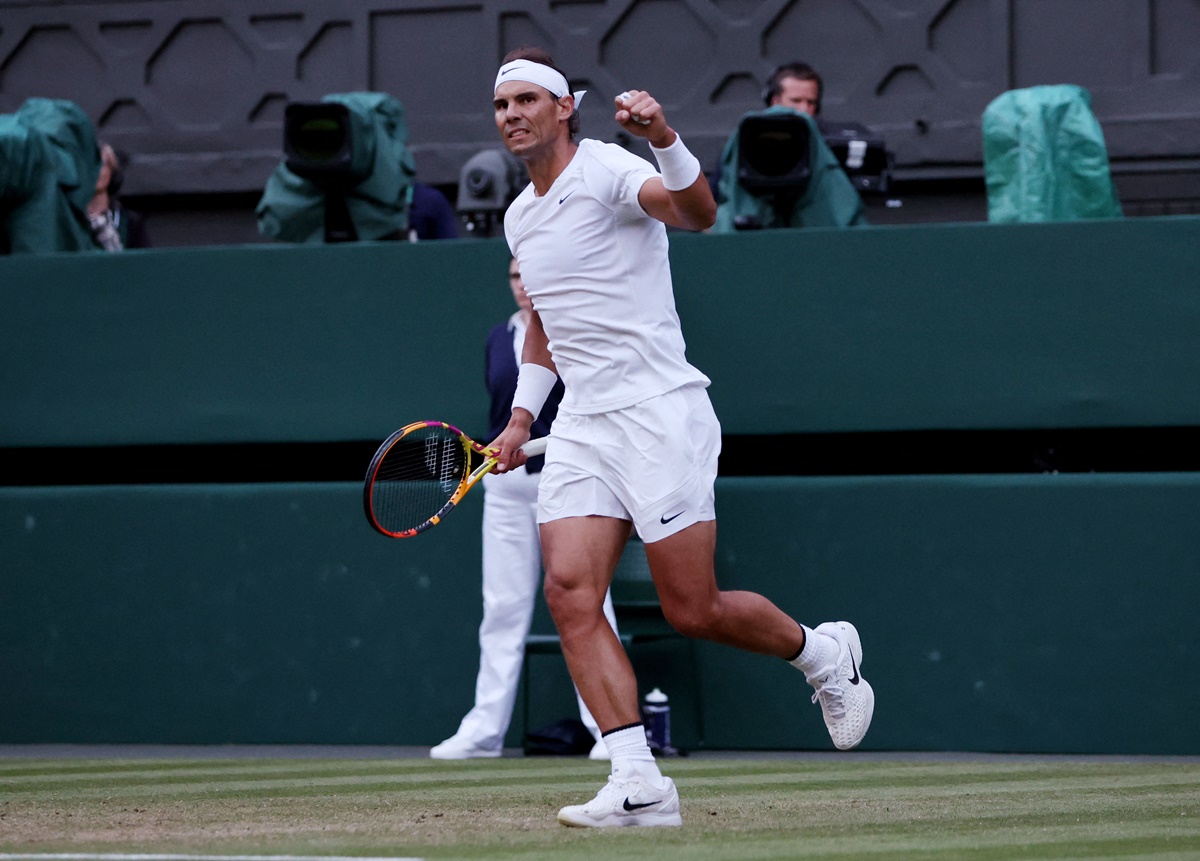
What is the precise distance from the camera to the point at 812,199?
8.46 meters

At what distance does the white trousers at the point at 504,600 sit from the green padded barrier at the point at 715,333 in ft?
2.29

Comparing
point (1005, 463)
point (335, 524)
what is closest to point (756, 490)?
point (1005, 463)

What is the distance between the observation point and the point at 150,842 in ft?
14.9

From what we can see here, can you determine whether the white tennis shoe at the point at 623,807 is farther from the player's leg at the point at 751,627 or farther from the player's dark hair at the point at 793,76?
the player's dark hair at the point at 793,76

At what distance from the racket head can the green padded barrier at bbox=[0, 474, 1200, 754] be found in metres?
2.19

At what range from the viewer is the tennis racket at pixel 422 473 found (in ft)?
17.2

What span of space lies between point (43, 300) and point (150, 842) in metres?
4.95

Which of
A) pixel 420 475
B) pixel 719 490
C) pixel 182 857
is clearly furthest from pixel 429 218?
pixel 182 857

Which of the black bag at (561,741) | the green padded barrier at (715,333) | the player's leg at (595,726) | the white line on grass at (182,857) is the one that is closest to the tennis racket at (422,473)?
the white line on grass at (182,857)

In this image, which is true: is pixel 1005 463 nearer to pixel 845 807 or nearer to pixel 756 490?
pixel 756 490

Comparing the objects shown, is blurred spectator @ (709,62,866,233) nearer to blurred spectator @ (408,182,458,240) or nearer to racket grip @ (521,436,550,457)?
blurred spectator @ (408,182,458,240)

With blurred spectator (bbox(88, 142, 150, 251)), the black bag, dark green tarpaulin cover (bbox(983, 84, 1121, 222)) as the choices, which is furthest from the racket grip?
blurred spectator (bbox(88, 142, 150, 251))

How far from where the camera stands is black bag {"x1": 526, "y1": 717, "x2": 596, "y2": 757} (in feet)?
25.9

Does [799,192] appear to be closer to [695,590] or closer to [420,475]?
[420,475]
